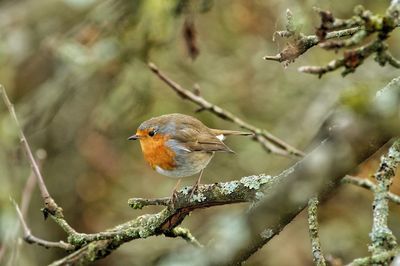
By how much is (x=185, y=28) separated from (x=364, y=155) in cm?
246

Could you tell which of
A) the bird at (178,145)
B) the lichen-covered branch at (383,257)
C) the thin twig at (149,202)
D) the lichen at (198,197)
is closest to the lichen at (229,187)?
the lichen at (198,197)

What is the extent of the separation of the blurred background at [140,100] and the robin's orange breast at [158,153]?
0.43 meters

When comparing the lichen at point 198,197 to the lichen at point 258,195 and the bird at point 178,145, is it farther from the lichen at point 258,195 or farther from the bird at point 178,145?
the bird at point 178,145

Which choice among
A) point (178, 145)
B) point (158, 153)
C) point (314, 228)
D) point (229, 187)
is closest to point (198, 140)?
point (178, 145)

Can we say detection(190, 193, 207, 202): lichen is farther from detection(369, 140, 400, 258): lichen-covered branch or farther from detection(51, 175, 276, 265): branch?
detection(369, 140, 400, 258): lichen-covered branch

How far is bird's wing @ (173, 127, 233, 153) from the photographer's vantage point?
3834 mm

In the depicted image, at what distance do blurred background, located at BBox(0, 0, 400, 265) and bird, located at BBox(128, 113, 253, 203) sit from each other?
385 mm

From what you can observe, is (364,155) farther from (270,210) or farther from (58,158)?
(58,158)

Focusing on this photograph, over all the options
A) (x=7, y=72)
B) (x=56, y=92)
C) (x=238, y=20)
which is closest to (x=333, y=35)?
(x=56, y=92)

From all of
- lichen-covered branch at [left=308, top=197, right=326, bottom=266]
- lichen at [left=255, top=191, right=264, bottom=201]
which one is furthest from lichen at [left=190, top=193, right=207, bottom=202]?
lichen-covered branch at [left=308, top=197, right=326, bottom=266]

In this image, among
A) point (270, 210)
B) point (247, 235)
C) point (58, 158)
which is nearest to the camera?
point (270, 210)

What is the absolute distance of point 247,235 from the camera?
1.94 metres

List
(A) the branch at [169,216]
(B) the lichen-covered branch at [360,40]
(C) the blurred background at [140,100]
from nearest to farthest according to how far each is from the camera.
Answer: (B) the lichen-covered branch at [360,40] < (A) the branch at [169,216] < (C) the blurred background at [140,100]

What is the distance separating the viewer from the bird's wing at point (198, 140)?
3834mm
